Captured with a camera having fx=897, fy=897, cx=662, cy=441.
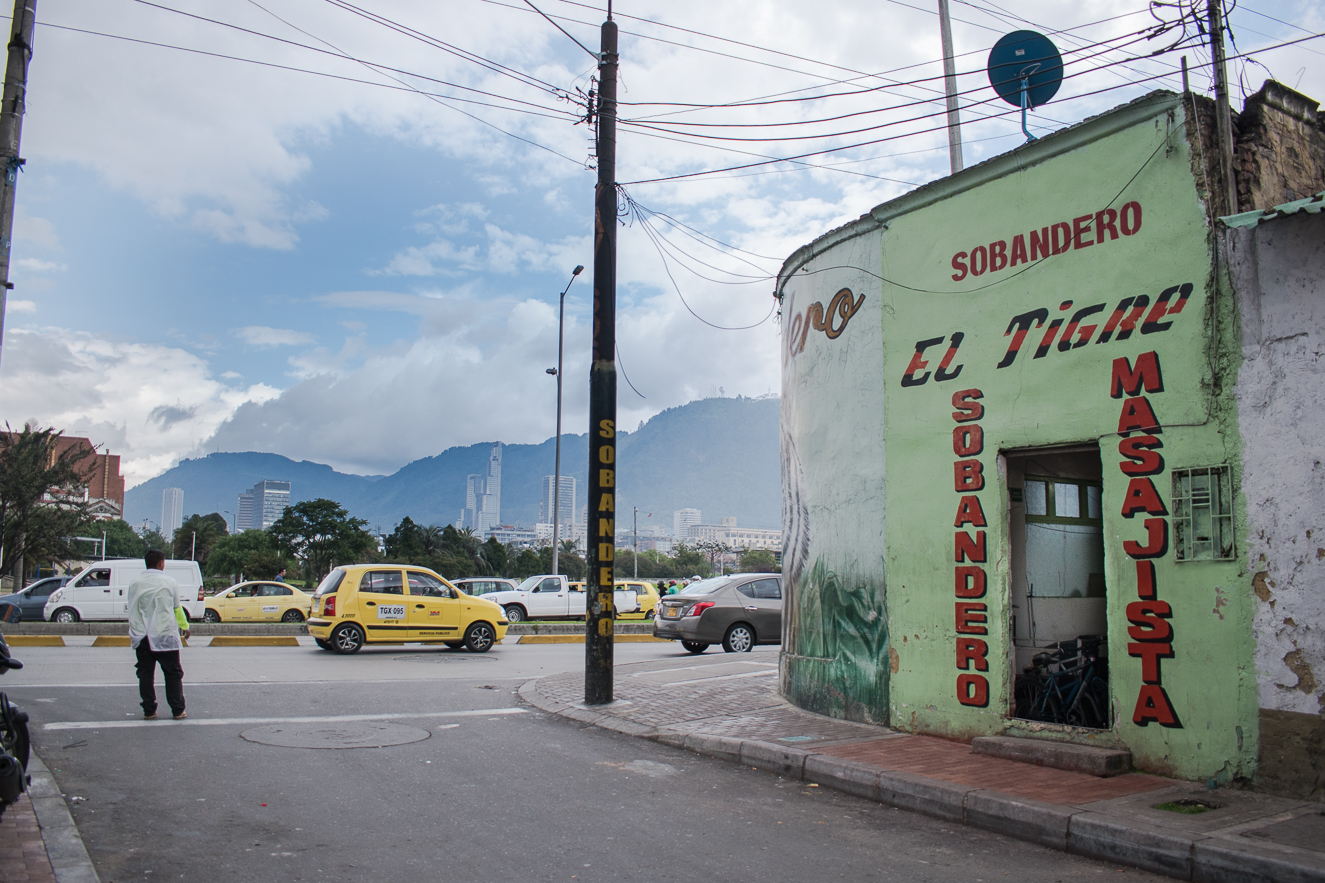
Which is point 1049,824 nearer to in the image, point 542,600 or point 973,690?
point 973,690

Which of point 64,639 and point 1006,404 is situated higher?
point 1006,404

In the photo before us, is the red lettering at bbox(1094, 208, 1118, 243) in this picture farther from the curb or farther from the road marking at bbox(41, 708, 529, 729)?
the road marking at bbox(41, 708, 529, 729)

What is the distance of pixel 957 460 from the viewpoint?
7875mm

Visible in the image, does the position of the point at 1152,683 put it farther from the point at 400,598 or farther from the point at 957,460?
the point at 400,598

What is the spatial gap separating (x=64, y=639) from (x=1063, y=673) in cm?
1824

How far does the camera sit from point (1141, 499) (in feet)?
21.3

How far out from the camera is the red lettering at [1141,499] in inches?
252

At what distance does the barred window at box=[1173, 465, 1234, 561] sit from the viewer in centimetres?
601

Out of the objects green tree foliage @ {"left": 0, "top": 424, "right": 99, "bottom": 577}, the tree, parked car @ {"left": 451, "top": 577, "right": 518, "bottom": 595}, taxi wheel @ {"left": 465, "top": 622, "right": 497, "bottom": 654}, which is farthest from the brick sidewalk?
the tree

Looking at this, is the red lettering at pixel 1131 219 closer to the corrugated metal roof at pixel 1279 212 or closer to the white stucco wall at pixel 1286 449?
the corrugated metal roof at pixel 1279 212

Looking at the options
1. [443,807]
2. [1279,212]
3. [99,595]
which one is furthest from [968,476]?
[99,595]

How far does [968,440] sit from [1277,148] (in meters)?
3.11

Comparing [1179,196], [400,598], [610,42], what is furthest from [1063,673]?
[400,598]

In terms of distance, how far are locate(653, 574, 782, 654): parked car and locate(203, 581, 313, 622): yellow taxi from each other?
42.1ft
